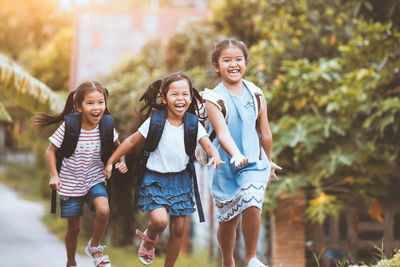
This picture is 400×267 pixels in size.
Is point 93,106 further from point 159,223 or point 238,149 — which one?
point 238,149

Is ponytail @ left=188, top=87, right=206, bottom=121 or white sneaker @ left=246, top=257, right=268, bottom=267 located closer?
→ white sneaker @ left=246, top=257, right=268, bottom=267

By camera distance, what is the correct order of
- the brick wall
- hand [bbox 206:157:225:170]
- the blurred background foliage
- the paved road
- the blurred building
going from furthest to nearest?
the blurred building < the paved road < the brick wall < the blurred background foliage < hand [bbox 206:157:225:170]

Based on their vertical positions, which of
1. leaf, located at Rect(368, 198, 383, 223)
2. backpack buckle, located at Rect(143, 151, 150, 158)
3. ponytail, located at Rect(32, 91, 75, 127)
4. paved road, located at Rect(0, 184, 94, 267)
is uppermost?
ponytail, located at Rect(32, 91, 75, 127)

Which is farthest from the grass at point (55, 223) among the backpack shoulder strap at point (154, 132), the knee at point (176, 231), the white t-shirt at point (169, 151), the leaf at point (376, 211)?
the leaf at point (376, 211)

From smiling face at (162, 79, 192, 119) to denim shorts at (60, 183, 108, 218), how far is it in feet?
2.48

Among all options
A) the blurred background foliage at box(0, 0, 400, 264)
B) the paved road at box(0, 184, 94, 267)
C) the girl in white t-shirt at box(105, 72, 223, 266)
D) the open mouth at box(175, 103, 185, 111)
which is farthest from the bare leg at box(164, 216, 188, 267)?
the paved road at box(0, 184, 94, 267)

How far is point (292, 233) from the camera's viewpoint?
383 inches

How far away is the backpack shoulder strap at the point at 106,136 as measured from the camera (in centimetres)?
405

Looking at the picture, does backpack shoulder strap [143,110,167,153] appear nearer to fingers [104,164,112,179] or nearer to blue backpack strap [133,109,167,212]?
blue backpack strap [133,109,167,212]

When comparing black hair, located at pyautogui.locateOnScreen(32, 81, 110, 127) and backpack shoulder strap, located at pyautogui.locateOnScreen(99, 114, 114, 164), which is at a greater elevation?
black hair, located at pyautogui.locateOnScreen(32, 81, 110, 127)

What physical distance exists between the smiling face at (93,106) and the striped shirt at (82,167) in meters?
0.12

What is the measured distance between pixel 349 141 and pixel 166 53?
8.35 m

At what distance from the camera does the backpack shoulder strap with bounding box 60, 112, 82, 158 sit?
13.0 ft

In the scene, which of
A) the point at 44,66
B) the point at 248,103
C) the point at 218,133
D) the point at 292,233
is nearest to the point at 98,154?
the point at 218,133
